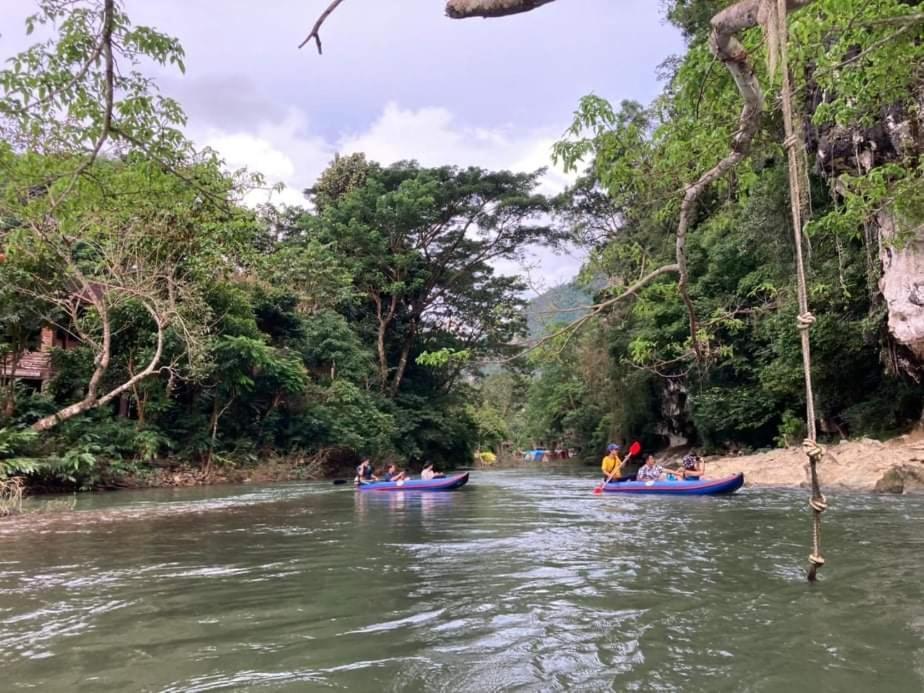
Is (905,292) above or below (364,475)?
above

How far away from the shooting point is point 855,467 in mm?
11992

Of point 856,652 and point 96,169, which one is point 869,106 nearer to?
point 856,652

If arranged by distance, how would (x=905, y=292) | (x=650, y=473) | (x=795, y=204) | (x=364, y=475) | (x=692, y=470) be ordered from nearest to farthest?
(x=795, y=204)
(x=905, y=292)
(x=650, y=473)
(x=692, y=470)
(x=364, y=475)

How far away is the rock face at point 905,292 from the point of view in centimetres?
1159

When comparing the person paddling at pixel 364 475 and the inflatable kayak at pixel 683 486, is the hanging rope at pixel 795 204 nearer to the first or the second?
the inflatable kayak at pixel 683 486

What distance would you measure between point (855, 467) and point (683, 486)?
9.58 ft

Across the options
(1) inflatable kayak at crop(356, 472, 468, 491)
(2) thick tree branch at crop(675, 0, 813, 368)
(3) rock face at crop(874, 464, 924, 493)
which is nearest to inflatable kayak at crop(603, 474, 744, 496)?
(3) rock face at crop(874, 464, 924, 493)

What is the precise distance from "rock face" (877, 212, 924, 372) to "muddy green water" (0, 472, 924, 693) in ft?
15.0

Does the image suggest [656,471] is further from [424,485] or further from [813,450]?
[813,450]

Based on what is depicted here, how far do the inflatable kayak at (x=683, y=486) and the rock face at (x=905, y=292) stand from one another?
12.4 ft

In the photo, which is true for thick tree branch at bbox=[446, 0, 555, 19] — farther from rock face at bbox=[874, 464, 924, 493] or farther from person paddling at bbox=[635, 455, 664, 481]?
person paddling at bbox=[635, 455, 664, 481]

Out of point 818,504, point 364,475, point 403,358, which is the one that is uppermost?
point 403,358

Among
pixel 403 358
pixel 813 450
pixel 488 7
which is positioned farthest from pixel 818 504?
pixel 403 358

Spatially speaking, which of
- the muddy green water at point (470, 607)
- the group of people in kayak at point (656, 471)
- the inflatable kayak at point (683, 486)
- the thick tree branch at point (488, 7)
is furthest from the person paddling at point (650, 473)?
the thick tree branch at point (488, 7)
